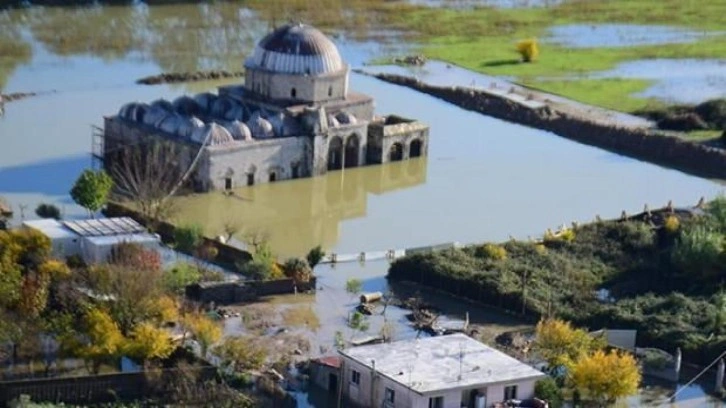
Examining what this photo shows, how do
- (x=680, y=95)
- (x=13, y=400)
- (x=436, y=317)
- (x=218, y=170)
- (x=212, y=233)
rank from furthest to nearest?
(x=680, y=95)
(x=218, y=170)
(x=212, y=233)
(x=436, y=317)
(x=13, y=400)

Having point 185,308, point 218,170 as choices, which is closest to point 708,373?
point 185,308

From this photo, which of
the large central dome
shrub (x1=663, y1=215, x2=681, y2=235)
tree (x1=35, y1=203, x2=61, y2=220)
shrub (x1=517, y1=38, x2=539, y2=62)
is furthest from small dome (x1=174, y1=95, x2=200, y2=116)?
shrub (x1=517, y1=38, x2=539, y2=62)

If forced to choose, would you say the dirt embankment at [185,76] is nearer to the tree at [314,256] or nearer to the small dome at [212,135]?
the small dome at [212,135]

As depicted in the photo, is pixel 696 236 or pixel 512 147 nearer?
pixel 696 236

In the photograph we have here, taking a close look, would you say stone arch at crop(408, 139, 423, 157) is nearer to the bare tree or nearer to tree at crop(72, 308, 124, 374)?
the bare tree

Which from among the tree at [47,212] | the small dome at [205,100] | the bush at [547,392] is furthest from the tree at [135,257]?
the small dome at [205,100]

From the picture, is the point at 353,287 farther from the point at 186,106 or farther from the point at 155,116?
the point at 186,106

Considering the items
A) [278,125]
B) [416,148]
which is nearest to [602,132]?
[416,148]

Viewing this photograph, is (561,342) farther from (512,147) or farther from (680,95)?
(680,95)
